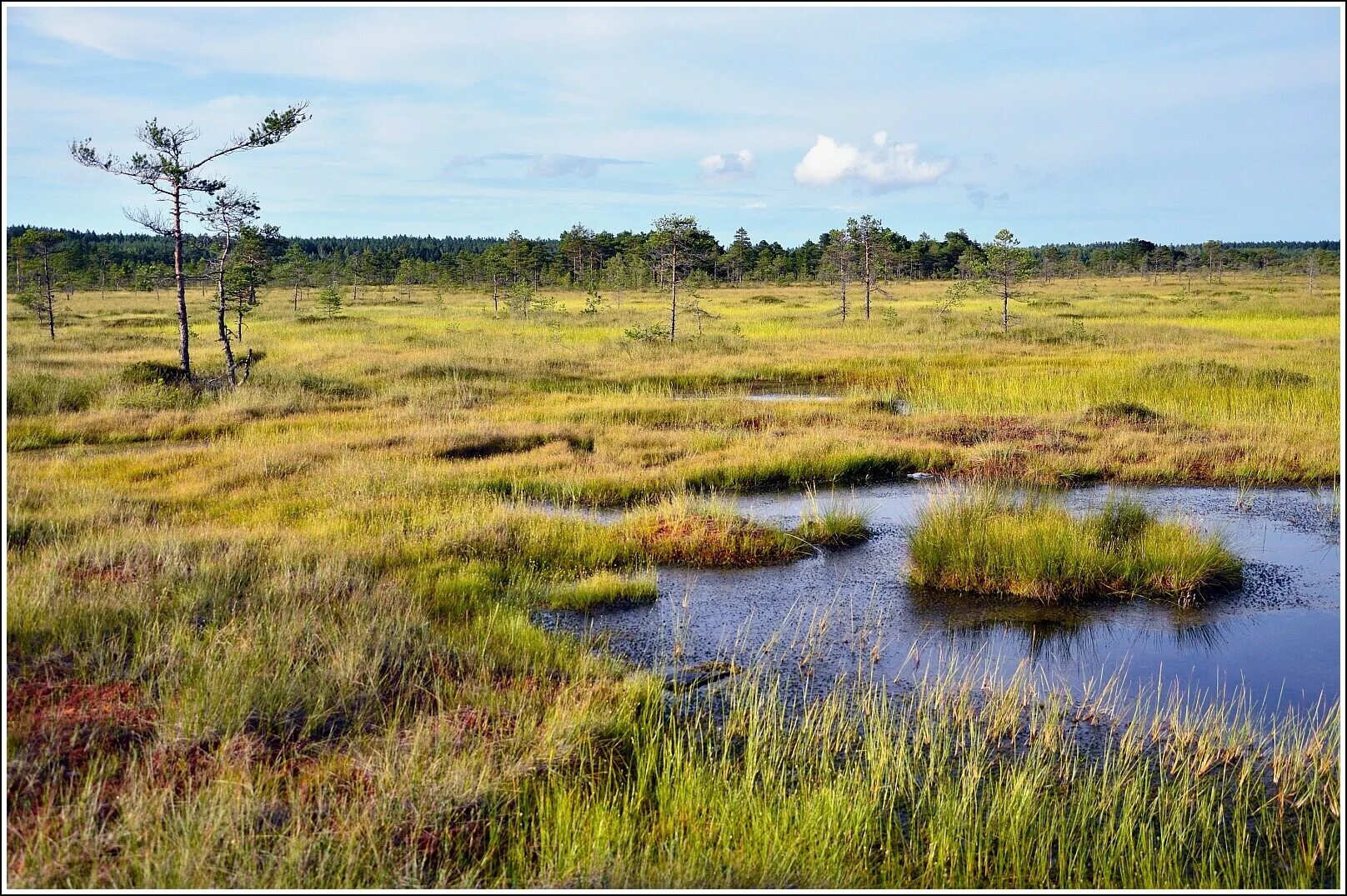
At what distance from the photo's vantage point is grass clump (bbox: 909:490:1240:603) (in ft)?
30.7

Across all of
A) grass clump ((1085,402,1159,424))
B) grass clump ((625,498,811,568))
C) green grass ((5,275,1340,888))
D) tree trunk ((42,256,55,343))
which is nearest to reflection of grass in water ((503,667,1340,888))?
green grass ((5,275,1340,888))

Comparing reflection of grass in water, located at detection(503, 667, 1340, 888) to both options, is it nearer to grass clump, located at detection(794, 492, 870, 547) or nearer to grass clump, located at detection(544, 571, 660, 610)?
grass clump, located at detection(544, 571, 660, 610)

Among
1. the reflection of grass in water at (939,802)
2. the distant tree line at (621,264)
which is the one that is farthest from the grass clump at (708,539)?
the distant tree line at (621,264)

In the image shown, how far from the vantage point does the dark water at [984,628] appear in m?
7.55

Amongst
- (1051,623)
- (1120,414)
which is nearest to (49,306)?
(1120,414)

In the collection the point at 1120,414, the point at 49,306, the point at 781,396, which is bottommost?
the point at 1120,414

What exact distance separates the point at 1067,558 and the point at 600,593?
4.62 meters

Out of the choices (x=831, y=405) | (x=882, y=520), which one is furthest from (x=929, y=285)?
(x=882, y=520)

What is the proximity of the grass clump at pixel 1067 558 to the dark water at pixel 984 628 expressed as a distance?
0.80 ft

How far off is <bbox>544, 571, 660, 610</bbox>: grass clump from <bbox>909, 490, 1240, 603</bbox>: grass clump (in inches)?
110

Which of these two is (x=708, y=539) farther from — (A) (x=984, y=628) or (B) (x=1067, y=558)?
(B) (x=1067, y=558)

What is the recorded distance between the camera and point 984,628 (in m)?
8.59

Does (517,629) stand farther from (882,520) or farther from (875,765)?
(882,520)

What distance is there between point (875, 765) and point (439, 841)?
2402 millimetres
